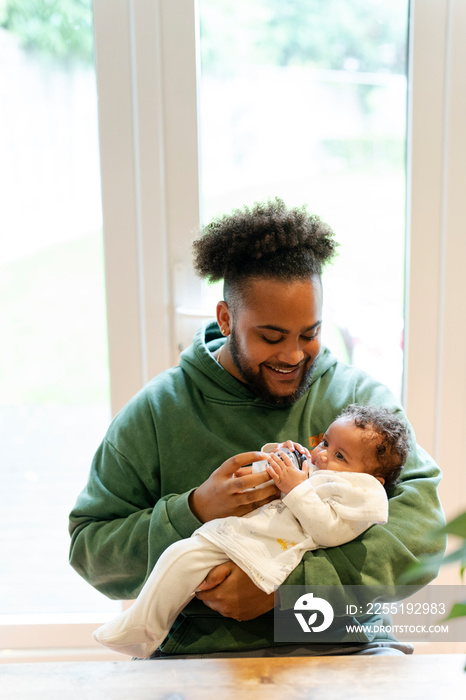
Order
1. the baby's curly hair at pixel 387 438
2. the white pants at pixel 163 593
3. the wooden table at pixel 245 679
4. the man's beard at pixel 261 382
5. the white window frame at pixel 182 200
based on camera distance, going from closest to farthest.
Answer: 1. the wooden table at pixel 245 679
2. the white pants at pixel 163 593
3. the baby's curly hair at pixel 387 438
4. the man's beard at pixel 261 382
5. the white window frame at pixel 182 200

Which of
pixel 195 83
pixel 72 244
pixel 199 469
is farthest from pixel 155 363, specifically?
pixel 195 83

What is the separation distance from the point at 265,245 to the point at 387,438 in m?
0.46

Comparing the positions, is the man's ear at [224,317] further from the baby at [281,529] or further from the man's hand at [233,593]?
the man's hand at [233,593]

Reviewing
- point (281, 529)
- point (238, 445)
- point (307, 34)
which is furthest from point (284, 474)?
point (307, 34)

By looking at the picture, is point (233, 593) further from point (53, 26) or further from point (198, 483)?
point (53, 26)

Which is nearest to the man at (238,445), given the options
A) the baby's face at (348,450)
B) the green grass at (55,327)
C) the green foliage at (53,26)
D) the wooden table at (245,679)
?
the baby's face at (348,450)

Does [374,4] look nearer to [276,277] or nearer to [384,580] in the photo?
[276,277]

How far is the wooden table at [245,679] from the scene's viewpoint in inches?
35.5

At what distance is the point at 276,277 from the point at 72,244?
922mm

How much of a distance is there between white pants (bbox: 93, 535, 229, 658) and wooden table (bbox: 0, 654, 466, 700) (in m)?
0.18

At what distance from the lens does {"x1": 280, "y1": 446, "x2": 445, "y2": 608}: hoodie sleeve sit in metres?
1.23

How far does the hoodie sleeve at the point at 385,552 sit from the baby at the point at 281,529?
0.08 feet

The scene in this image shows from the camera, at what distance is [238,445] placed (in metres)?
1.43

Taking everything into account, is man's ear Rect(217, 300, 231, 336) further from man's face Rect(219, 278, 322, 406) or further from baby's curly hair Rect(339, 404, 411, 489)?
baby's curly hair Rect(339, 404, 411, 489)
